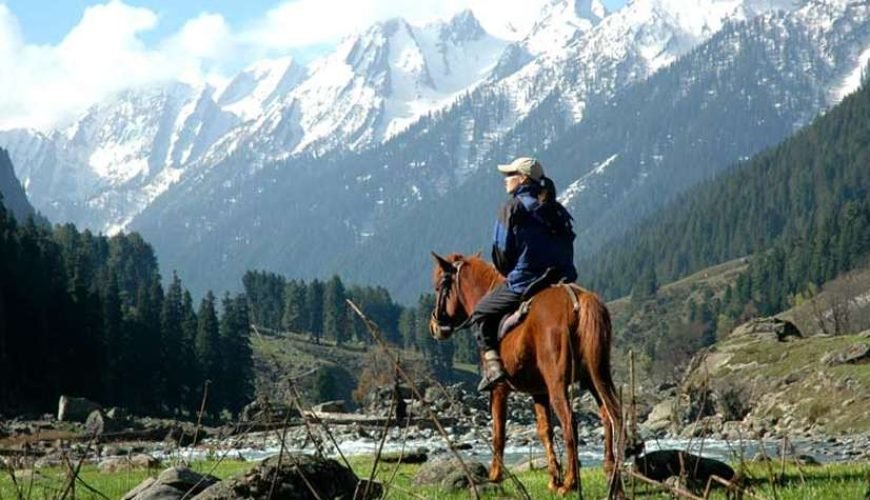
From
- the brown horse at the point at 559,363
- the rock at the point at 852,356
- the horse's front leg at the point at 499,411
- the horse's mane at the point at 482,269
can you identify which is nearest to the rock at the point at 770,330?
the rock at the point at 852,356

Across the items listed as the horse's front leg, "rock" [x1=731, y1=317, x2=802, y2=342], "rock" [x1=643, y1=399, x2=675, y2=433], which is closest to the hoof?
the horse's front leg

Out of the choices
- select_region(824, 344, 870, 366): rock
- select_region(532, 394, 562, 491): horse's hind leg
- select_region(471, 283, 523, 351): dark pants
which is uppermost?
select_region(824, 344, 870, 366): rock

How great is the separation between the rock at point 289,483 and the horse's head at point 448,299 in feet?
17.5

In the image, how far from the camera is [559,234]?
1202 cm

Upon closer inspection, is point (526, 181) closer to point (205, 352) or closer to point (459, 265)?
point (459, 265)

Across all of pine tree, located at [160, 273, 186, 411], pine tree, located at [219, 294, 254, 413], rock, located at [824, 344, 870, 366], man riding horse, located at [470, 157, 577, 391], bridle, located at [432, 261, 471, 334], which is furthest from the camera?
pine tree, located at [219, 294, 254, 413]

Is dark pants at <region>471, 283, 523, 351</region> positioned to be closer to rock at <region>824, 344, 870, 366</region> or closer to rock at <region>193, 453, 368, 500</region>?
rock at <region>193, 453, 368, 500</region>

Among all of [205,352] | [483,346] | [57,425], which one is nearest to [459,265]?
[483,346]

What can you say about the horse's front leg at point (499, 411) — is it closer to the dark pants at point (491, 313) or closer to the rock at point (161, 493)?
the dark pants at point (491, 313)

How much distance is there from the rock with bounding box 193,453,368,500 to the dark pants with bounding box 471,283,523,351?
360 cm

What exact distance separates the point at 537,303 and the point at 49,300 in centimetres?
7944

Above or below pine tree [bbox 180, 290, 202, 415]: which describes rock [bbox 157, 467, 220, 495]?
below

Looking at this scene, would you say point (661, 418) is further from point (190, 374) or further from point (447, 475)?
point (447, 475)

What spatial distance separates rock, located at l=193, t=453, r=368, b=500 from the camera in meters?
8.18
